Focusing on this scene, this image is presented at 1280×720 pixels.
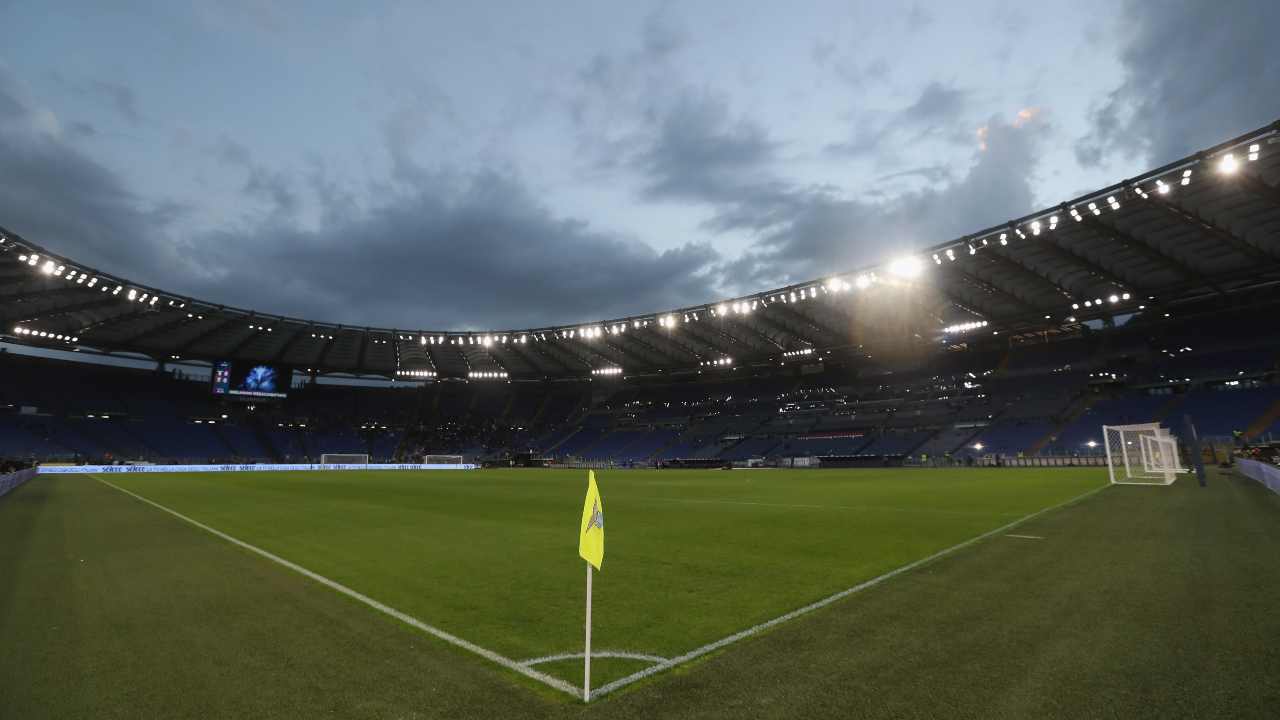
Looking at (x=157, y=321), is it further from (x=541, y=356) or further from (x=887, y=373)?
(x=887, y=373)

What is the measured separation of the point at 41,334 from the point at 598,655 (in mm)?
70045

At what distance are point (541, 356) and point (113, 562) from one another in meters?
61.0

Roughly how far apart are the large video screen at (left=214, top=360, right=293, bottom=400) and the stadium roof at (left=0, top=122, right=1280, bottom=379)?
1.95 metres

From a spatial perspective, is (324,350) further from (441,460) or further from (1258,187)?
(1258,187)

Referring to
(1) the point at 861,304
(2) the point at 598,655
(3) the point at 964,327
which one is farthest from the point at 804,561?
(3) the point at 964,327

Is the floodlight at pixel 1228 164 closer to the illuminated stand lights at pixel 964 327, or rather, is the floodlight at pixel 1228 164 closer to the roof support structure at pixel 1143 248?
the roof support structure at pixel 1143 248

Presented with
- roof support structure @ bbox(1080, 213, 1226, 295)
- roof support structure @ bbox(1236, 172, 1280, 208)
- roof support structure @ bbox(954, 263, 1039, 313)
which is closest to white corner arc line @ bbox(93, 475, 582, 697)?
roof support structure @ bbox(1080, 213, 1226, 295)

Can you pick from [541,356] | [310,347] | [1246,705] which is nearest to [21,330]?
[310,347]

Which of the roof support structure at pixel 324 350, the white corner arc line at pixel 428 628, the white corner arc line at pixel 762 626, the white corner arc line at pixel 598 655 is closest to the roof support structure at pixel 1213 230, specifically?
the white corner arc line at pixel 762 626

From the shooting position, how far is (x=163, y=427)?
61.0 m

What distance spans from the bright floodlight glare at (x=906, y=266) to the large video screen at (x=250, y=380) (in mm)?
59867

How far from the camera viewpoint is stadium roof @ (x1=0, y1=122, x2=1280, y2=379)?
92.5ft

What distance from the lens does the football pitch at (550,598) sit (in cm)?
415

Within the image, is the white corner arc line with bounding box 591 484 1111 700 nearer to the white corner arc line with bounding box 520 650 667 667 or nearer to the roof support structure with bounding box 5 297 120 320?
the white corner arc line with bounding box 520 650 667 667
